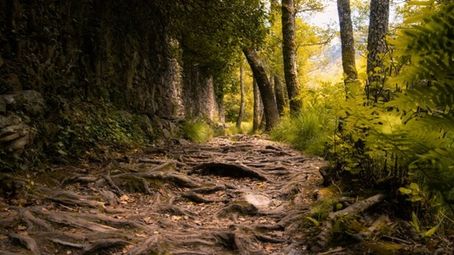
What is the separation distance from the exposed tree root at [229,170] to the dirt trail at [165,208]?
0.02 meters

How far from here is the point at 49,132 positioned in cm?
672

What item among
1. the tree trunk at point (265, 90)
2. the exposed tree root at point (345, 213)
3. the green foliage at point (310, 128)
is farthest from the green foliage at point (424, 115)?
the tree trunk at point (265, 90)

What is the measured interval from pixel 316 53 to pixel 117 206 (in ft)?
109

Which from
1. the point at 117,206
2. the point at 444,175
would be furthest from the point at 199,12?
the point at 444,175

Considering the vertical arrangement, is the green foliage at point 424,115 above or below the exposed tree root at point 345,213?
above

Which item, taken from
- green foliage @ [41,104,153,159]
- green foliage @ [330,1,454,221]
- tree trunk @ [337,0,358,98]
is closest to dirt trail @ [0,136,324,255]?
green foliage @ [41,104,153,159]

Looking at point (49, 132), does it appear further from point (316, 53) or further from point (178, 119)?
point (316, 53)

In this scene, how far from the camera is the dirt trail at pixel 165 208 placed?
13.3 feet

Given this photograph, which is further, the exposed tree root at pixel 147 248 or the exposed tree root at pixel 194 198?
the exposed tree root at pixel 194 198

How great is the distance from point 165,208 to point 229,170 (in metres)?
2.16

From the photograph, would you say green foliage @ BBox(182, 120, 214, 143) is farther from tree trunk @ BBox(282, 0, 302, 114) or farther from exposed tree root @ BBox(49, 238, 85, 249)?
exposed tree root @ BBox(49, 238, 85, 249)

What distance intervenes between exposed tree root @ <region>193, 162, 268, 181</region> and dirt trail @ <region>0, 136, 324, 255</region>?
2cm

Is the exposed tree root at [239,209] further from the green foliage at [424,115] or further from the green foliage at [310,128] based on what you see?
the green foliage at [310,128]

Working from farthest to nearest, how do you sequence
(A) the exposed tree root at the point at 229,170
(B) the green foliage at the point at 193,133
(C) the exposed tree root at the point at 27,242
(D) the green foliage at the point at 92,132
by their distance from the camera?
(B) the green foliage at the point at 193,133 < (A) the exposed tree root at the point at 229,170 < (D) the green foliage at the point at 92,132 < (C) the exposed tree root at the point at 27,242
